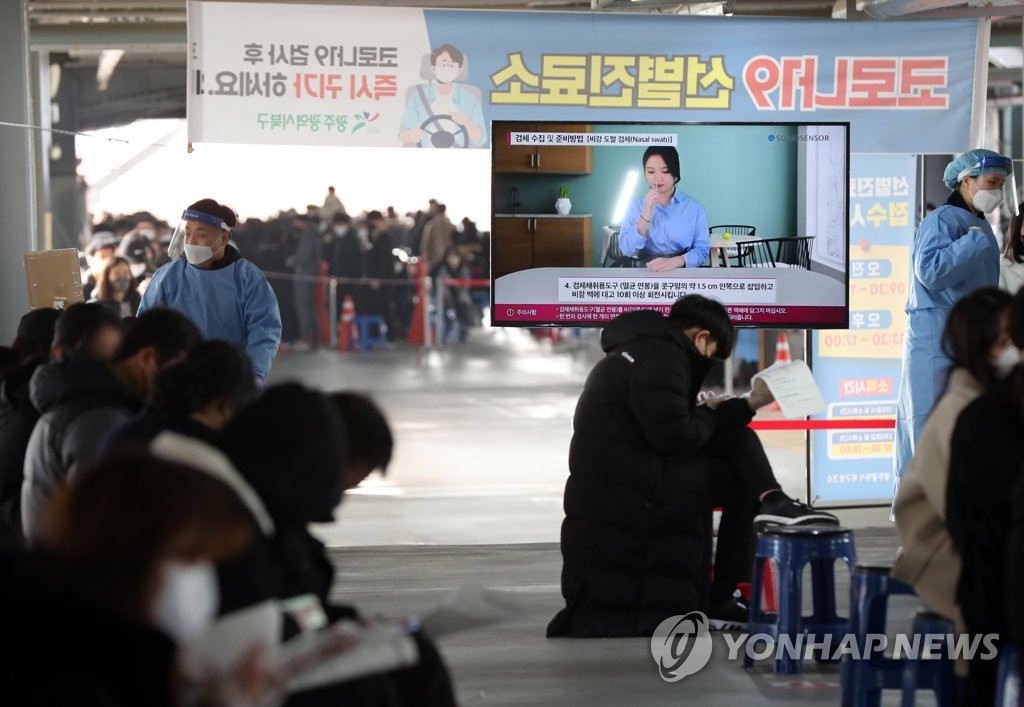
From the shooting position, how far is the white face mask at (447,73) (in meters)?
5.64

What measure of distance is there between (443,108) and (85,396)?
2876 mm

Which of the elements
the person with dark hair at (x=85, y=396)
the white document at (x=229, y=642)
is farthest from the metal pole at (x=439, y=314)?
the white document at (x=229, y=642)

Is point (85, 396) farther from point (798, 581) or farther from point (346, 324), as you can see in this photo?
point (346, 324)

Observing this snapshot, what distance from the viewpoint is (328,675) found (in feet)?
5.87

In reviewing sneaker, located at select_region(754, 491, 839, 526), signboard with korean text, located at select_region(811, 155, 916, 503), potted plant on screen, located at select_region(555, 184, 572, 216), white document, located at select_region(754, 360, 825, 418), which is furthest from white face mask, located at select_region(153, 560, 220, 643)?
signboard with korean text, located at select_region(811, 155, 916, 503)

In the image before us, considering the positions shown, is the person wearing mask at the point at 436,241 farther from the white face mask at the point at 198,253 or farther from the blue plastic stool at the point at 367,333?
the white face mask at the point at 198,253

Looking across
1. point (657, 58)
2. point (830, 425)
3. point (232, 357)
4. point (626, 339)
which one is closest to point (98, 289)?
point (657, 58)

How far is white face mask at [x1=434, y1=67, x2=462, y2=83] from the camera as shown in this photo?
5.64 meters

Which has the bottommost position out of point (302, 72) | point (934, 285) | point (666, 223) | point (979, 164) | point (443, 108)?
point (934, 285)

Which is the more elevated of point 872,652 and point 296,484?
point 296,484

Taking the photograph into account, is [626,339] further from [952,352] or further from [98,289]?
[98,289]

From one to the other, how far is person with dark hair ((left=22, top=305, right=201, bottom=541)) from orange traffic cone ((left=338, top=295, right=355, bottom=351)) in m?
10.3

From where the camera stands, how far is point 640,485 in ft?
13.1

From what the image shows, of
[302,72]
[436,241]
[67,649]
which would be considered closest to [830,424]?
[302,72]
